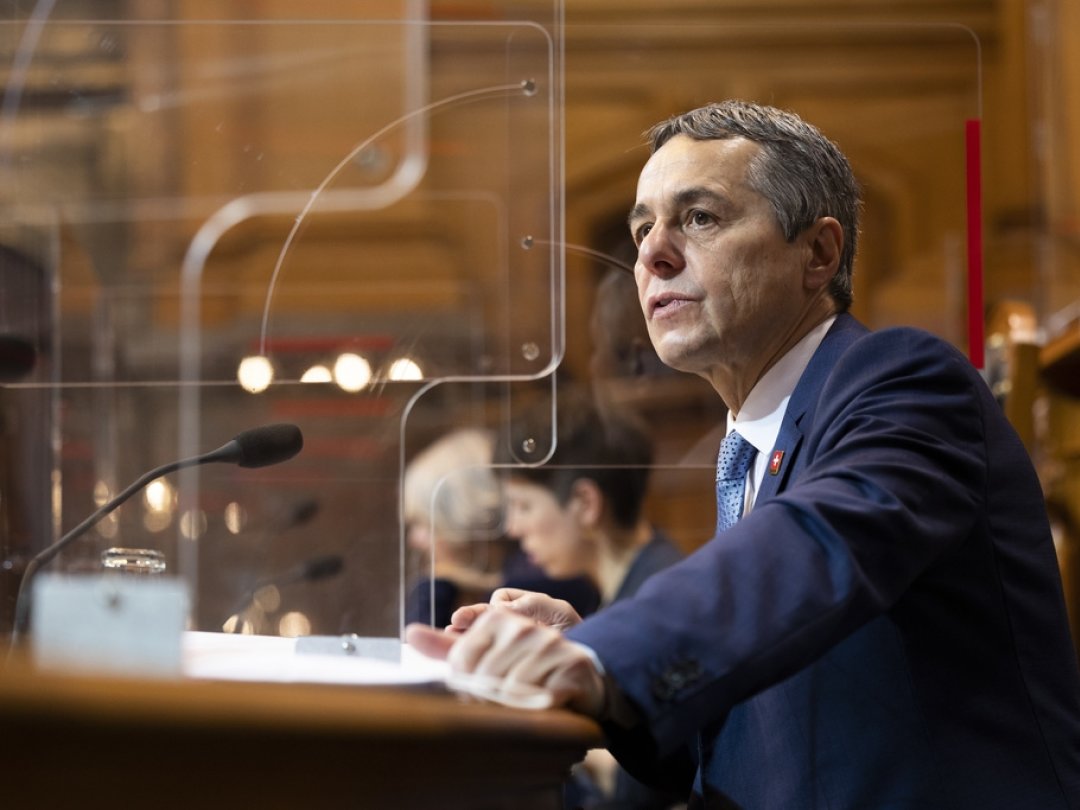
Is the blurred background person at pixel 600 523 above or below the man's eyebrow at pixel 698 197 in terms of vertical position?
below

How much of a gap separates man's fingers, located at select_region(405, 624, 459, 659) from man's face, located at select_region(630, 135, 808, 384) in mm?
624

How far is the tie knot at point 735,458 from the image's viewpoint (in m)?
1.43

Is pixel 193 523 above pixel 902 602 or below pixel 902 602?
below

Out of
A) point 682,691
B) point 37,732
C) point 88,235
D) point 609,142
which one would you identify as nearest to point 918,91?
point 609,142

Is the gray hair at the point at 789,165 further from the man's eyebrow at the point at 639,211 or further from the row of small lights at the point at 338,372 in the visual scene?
the row of small lights at the point at 338,372

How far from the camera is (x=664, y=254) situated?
1.46 m

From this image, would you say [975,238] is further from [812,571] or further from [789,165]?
[812,571]

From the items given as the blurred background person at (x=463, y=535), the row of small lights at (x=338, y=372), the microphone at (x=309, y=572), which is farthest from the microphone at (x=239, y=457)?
the blurred background person at (x=463, y=535)

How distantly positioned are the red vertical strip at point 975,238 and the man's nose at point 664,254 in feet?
2.80

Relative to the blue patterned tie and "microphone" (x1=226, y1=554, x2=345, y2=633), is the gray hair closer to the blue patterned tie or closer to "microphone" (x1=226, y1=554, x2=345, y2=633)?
the blue patterned tie

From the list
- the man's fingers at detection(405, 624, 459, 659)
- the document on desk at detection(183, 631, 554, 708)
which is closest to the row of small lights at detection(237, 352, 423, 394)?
the document on desk at detection(183, 631, 554, 708)

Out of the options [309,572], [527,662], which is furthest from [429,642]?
[309,572]

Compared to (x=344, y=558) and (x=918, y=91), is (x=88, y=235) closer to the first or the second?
(x=344, y=558)

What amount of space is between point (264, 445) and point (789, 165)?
25.4 inches
